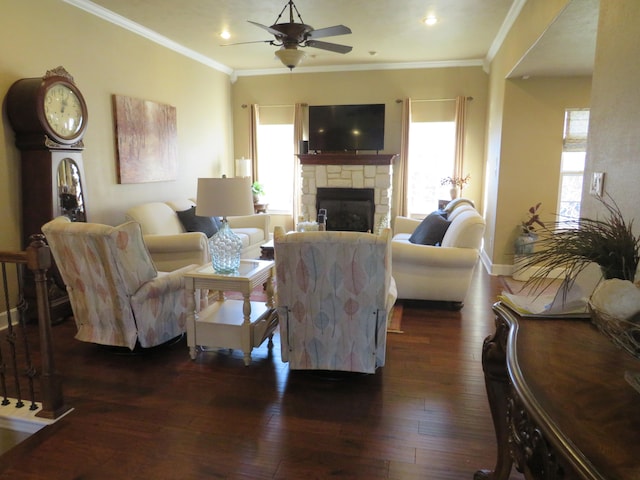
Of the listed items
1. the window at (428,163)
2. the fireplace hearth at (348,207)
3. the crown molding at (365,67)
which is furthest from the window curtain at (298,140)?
the window at (428,163)

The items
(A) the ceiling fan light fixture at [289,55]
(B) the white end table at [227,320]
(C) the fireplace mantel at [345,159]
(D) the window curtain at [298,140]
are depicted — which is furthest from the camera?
(D) the window curtain at [298,140]

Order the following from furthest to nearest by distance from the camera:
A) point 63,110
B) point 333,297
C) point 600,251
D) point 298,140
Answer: point 298,140
point 63,110
point 333,297
point 600,251

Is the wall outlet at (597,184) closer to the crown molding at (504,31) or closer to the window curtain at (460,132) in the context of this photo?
the crown molding at (504,31)

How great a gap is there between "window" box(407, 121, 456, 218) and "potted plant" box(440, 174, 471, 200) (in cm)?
19

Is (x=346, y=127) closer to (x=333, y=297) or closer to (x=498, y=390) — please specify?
(x=333, y=297)

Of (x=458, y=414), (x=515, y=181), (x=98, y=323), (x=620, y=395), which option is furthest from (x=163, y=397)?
(x=515, y=181)

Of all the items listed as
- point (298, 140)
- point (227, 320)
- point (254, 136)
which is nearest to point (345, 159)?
point (298, 140)

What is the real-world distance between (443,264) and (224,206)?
6.92 ft

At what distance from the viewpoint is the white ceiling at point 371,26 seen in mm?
4398

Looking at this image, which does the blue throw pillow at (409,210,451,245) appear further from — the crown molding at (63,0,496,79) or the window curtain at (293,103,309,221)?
the window curtain at (293,103,309,221)

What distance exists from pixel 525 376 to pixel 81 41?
16.6 ft

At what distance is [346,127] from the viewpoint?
23.6ft

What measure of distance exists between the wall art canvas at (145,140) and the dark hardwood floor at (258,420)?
246 centimetres

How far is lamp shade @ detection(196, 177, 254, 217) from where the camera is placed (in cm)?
311
